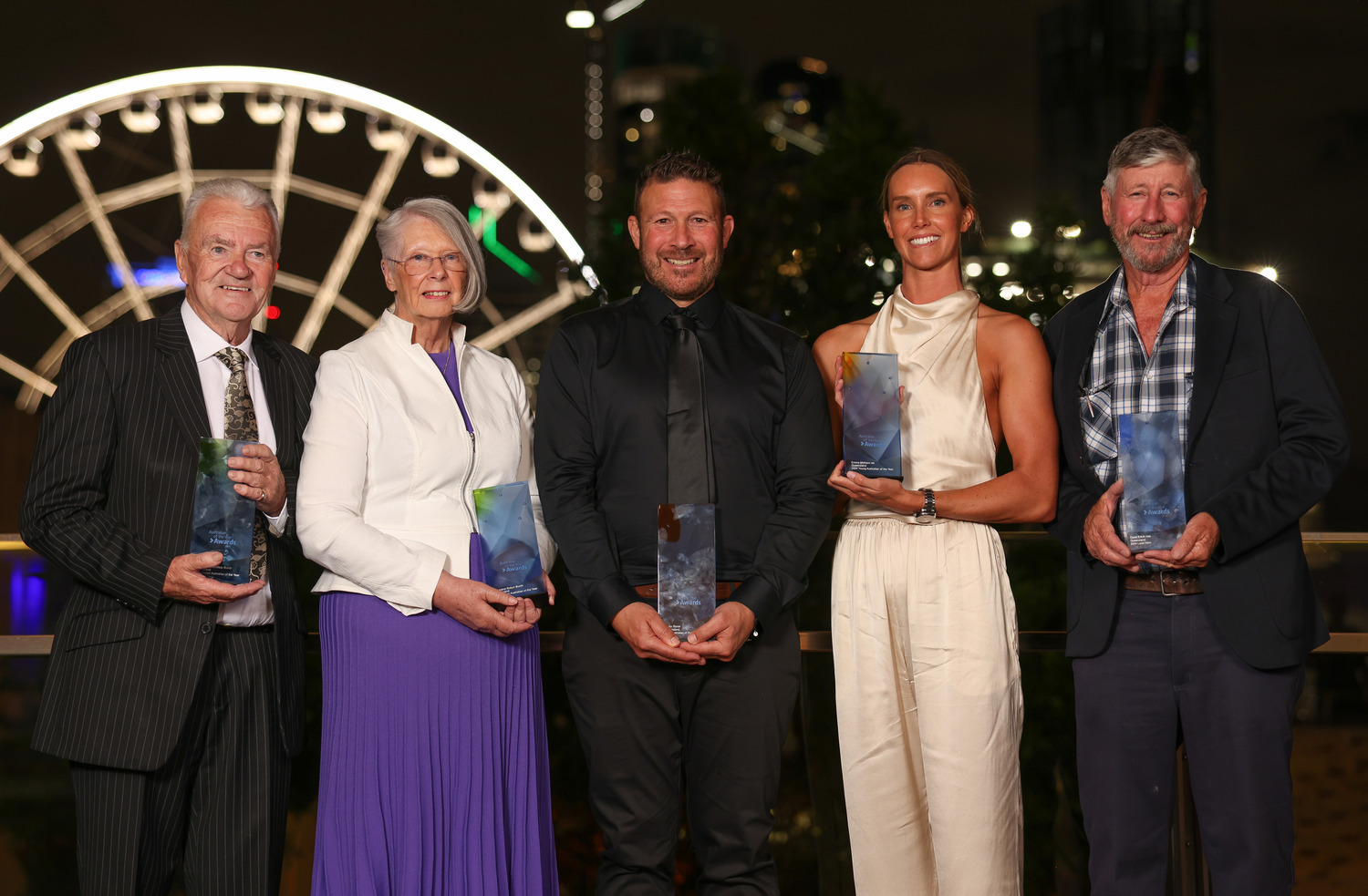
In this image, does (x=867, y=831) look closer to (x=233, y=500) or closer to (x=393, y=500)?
(x=393, y=500)

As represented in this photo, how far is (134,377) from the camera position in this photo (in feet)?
8.92

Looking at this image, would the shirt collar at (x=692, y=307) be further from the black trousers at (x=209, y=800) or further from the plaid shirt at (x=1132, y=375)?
the black trousers at (x=209, y=800)

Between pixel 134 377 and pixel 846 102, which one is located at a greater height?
pixel 846 102

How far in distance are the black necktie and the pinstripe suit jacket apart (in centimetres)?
110

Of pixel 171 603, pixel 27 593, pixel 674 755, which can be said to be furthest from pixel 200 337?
pixel 27 593

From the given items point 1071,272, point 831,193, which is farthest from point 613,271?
point 1071,272

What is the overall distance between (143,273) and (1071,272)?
10.2m

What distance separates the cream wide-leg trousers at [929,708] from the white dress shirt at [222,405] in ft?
4.59

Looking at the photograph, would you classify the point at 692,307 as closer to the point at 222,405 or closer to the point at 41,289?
the point at 222,405

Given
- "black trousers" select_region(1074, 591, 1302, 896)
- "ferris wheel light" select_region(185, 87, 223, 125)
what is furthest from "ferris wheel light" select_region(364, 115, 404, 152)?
"black trousers" select_region(1074, 591, 1302, 896)

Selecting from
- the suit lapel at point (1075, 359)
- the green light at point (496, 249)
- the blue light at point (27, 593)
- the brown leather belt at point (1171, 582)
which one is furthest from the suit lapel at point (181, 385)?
the green light at point (496, 249)

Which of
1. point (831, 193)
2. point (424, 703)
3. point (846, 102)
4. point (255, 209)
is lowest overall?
point (424, 703)

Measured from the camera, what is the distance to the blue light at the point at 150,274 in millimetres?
12281

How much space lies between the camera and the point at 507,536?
8.53ft
